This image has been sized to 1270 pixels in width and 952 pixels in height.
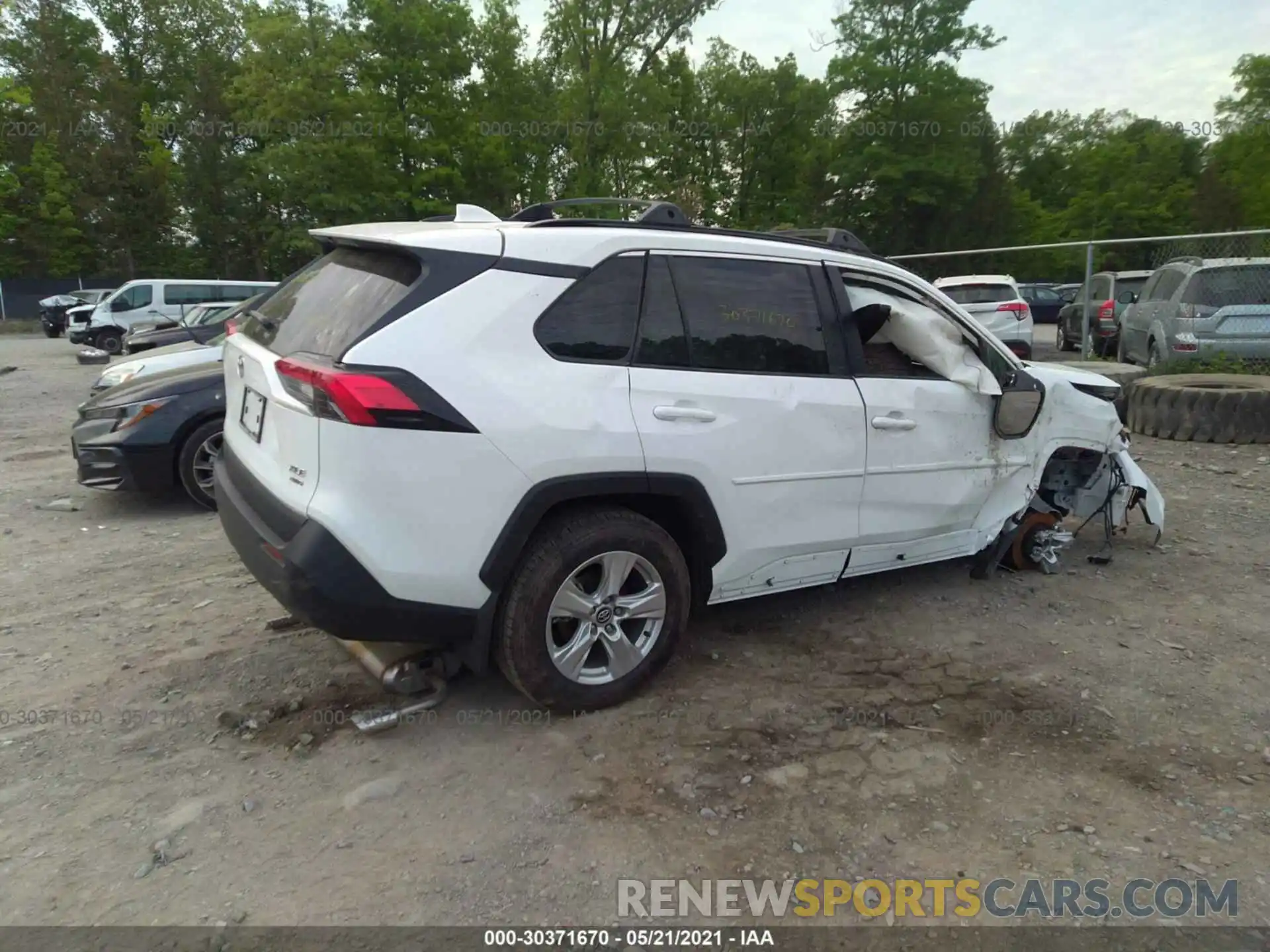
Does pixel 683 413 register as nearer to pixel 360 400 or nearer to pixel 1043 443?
pixel 360 400

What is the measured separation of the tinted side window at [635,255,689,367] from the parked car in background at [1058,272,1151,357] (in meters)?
10.6

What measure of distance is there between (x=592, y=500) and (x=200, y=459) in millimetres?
4064

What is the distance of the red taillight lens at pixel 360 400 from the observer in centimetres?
281

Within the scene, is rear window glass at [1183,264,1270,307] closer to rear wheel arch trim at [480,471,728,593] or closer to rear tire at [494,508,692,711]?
rear wheel arch trim at [480,471,728,593]

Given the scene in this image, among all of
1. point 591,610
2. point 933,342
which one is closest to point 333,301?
point 591,610

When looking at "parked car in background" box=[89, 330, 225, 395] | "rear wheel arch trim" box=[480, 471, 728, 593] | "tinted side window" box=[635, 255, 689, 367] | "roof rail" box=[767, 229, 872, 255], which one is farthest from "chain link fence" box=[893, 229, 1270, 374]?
"parked car in background" box=[89, 330, 225, 395]

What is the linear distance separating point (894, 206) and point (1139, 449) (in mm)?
29710

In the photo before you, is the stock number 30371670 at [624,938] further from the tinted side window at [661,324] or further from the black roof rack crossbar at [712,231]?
the black roof rack crossbar at [712,231]

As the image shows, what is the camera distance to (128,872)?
259 centimetres

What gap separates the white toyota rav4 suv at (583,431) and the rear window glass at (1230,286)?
7.90 m

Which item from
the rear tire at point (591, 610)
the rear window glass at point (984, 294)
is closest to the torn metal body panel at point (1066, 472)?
the rear tire at point (591, 610)

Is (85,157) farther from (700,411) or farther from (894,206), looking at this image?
(700,411)

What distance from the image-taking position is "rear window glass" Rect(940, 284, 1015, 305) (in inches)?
558

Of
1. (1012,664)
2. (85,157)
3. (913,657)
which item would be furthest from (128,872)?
(85,157)
